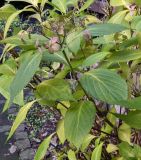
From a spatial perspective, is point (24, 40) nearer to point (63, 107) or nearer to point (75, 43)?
point (75, 43)

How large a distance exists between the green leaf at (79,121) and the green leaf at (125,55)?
161 millimetres

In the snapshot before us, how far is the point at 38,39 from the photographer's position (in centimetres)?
124

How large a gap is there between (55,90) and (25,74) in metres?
0.21

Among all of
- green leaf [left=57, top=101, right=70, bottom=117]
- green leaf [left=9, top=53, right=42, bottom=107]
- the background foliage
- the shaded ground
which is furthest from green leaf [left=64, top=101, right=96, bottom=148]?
the shaded ground

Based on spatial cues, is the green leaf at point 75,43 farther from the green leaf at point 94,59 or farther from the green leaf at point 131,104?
the green leaf at point 131,104

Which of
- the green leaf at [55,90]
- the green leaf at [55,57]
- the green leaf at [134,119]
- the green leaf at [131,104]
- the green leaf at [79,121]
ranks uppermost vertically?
the green leaf at [55,57]

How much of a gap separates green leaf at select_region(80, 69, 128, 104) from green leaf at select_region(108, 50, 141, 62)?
0.24 ft

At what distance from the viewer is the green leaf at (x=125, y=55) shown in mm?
1235

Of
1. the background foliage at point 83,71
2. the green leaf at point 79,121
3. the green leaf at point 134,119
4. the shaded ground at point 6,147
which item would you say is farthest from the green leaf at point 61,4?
the shaded ground at point 6,147

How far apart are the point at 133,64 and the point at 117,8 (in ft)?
1.56

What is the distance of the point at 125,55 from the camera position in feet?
4.12

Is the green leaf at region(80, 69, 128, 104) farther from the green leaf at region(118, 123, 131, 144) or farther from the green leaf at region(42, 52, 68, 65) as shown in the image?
the green leaf at region(118, 123, 131, 144)

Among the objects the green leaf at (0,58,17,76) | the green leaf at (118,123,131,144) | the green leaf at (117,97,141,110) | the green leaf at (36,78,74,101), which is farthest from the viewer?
the green leaf at (118,123,131,144)

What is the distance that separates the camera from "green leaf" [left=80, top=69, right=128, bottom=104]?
109 centimetres
